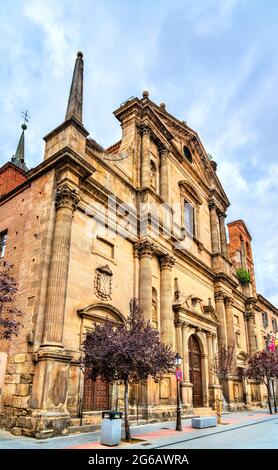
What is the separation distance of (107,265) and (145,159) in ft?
26.2

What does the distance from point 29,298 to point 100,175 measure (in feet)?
23.1

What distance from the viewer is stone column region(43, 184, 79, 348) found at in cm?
1251

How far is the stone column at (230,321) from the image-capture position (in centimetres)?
2711

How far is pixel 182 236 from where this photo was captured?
77.8 ft

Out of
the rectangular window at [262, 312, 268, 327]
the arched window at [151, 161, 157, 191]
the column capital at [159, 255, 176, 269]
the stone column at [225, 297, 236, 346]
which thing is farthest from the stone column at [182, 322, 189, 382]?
the rectangular window at [262, 312, 268, 327]

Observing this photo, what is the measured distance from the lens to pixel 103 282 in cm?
1584

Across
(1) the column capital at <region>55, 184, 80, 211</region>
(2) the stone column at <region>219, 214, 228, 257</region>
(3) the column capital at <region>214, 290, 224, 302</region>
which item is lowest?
(3) the column capital at <region>214, 290, 224, 302</region>

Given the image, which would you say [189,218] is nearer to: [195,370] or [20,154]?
[195,370]

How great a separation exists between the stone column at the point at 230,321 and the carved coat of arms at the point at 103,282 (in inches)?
572

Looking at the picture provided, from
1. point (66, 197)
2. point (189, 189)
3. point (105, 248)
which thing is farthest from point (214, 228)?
point (66, 197)

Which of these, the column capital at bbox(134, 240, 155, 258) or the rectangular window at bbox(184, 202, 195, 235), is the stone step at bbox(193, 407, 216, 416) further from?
the rectangular window at bbox(184, 202, 195, 235)

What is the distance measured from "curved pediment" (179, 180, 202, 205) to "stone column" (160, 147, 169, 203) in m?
2.72

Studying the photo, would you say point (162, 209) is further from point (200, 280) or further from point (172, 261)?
point (200, 280)

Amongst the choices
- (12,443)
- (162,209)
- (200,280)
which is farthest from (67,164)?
(200,280)
